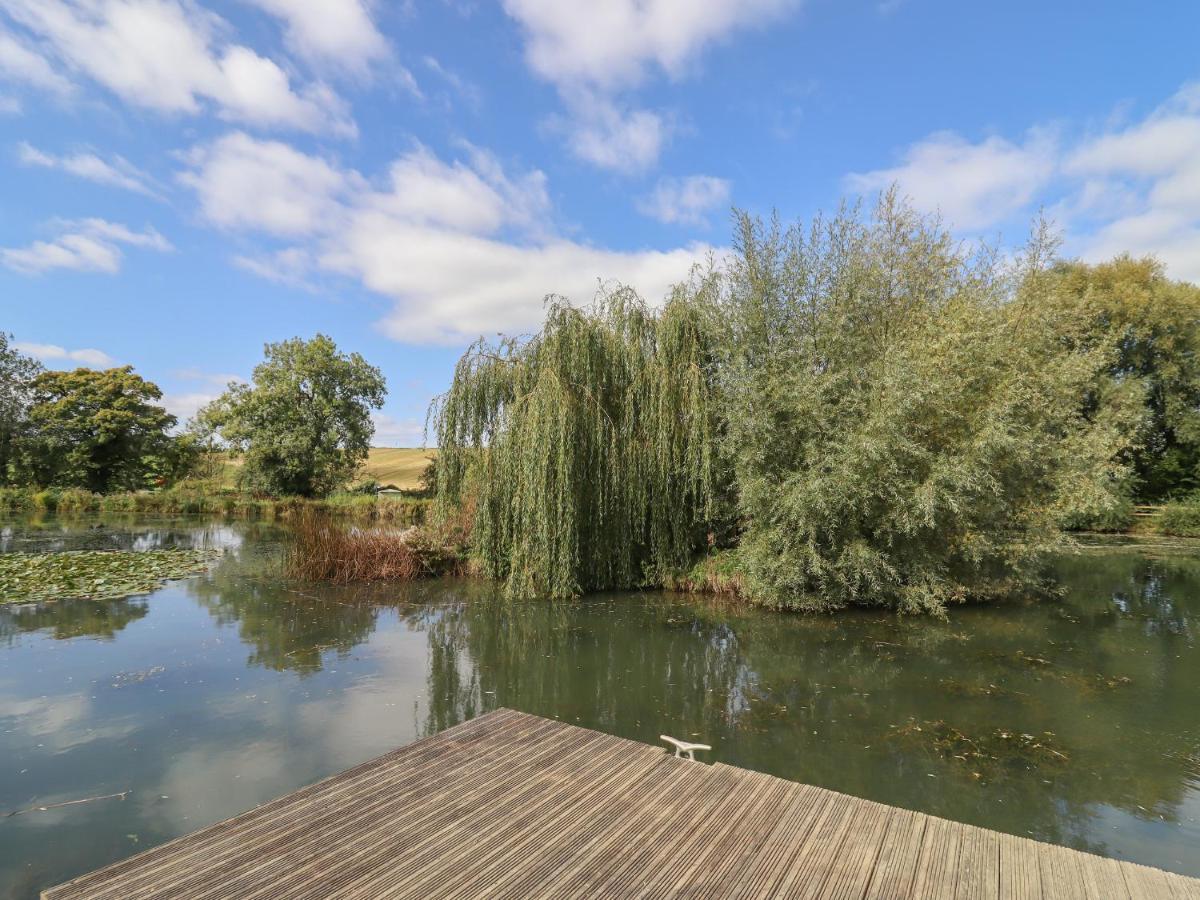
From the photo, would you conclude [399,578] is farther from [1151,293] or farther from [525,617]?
[1151,293]

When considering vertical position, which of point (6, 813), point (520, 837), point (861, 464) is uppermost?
point (861, 464)

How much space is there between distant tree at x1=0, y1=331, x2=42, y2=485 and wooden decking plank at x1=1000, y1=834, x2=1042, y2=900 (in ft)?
135

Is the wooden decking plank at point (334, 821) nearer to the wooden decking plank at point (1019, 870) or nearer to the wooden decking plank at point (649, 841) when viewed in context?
the wooden decking plank at point (649, 841)

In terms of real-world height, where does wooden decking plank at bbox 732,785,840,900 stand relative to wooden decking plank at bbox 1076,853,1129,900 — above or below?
above

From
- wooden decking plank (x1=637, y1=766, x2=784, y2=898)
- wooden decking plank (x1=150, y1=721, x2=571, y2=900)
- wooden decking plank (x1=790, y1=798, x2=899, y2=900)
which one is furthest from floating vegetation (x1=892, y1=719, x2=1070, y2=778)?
wooden decking plank (x1=150, y1=721, x2=571, y2=900)

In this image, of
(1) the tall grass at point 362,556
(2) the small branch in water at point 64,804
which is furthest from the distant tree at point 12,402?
(2) the small branch in water at point 64,804

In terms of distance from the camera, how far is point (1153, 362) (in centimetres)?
2455

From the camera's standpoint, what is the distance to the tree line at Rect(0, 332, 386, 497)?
3086 cm

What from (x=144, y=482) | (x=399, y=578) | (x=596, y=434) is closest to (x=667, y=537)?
(x=596, y=434)

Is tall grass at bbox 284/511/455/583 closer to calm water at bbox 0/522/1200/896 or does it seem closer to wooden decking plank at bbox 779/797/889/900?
calm water at bbox 0/522/1200/896

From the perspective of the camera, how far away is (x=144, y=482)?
114 feet

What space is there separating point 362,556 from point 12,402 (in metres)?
30.5

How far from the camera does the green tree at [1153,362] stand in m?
23.3

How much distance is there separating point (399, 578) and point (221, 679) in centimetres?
693
